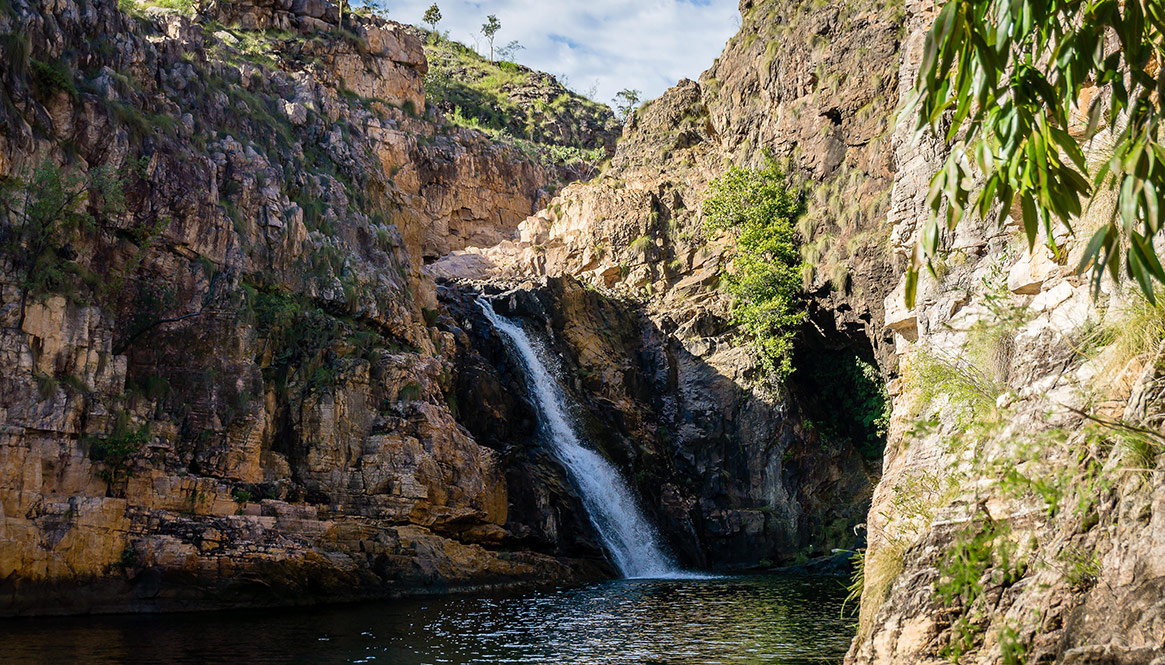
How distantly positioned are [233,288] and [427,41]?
76.9 meters

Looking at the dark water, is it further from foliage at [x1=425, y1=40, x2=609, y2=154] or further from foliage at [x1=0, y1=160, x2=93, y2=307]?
foliage at [x1=425, y1=40, x2=609, y2=154]

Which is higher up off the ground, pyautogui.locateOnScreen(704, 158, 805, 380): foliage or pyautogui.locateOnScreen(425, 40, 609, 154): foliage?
pyautogui.locateOnScreen(425, 40, 609, 154): foliage

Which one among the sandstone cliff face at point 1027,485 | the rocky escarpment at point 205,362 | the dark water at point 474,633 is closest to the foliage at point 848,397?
the rocky escarpment at point 205,362

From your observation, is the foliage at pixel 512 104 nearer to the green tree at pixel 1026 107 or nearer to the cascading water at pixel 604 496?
the cascading water at pixel 604 496

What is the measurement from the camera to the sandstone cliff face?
571 centimetres

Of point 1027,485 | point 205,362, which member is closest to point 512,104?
point 205,362

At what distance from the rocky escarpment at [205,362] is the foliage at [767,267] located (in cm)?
1147

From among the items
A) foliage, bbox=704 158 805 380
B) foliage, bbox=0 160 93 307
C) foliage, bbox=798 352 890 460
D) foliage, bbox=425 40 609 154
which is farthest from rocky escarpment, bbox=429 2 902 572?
foliage, bbox=425 40 609 154

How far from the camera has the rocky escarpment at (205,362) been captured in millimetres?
20644

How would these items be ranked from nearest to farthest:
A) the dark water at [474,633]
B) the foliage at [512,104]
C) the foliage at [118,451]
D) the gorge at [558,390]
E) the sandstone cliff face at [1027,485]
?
the sandstone cliff face at [1027,485] < the gorge at [558,390] < the dark water at [474,633] < the foliage at [118,451] < the foliage at [512,104]

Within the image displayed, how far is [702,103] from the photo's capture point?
1895 inches

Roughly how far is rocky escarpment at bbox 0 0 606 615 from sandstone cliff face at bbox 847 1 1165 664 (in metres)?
17.5

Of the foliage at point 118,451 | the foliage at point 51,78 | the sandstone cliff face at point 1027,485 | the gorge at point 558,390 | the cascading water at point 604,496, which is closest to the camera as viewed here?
the sandstone cliff face at point 1027,485

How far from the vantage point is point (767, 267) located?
36219 mm
